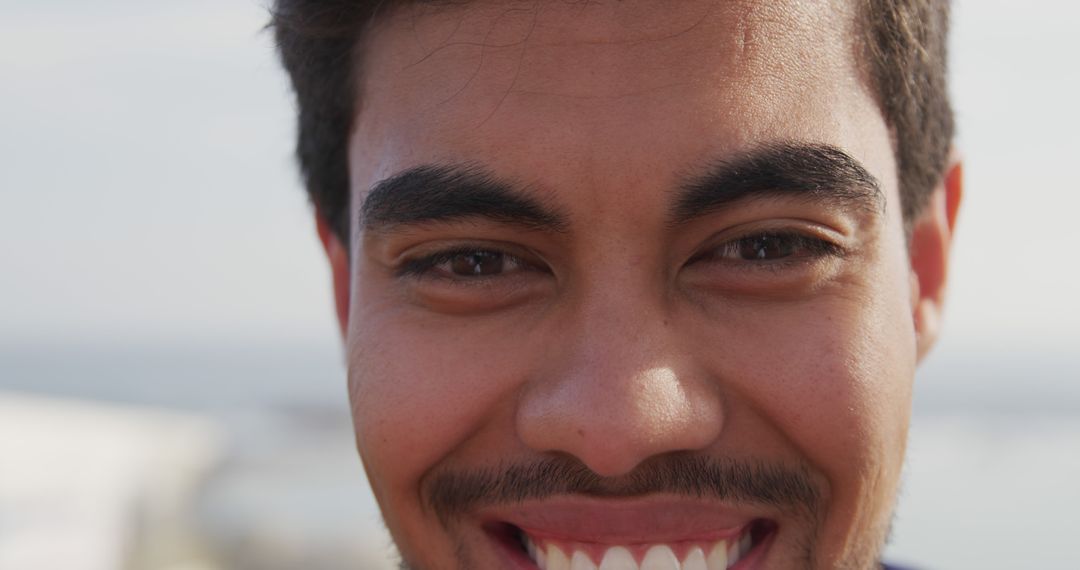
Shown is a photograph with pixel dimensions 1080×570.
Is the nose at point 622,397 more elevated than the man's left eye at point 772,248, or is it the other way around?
the man's left eye at point 772,248

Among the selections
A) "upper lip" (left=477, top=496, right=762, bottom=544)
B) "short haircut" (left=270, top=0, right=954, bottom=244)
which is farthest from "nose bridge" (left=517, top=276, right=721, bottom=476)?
"short haircut" (left=270, top=0, right=954, bottom=244)

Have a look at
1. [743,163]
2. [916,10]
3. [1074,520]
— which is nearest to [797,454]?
[743,163]

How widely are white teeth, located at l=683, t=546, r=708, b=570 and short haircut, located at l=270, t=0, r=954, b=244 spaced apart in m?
0.84

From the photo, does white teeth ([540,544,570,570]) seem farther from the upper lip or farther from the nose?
the nose

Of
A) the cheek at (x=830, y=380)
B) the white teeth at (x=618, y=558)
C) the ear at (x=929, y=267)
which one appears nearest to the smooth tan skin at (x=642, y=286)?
the cheek at (x=830, y=380)

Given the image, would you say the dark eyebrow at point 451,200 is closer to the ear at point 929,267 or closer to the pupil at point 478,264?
the pupil at point 478,264

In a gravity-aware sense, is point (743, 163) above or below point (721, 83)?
below

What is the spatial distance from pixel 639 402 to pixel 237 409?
1655 cm

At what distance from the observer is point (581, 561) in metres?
1.91

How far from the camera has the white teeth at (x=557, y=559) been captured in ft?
6.31

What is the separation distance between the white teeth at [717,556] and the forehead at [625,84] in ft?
2.26

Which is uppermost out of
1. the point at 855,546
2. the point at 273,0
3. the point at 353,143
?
the point at 273,0

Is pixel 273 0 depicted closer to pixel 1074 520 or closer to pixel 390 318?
pixel 390 318

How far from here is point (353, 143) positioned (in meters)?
2.21
